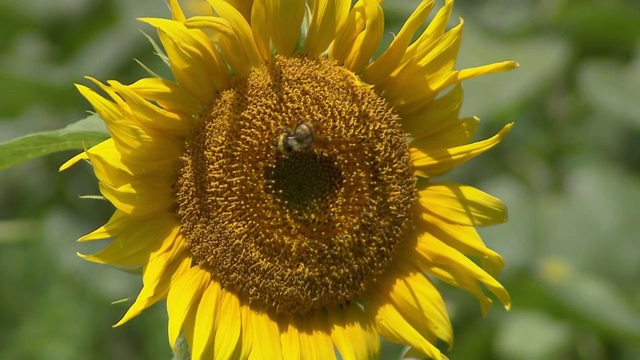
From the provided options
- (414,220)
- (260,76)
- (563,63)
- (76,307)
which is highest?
(260,76)

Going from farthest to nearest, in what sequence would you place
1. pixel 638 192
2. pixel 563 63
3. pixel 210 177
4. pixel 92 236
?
pixel 638 192 < pixel 563 63 < pixel 210 177 < pixel 92 236

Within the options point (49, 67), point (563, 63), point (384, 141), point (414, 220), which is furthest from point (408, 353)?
point (49, 67)

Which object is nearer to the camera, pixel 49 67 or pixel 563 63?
pixel 563 63

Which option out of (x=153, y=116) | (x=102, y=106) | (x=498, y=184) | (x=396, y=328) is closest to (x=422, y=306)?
(x=396, y=328)

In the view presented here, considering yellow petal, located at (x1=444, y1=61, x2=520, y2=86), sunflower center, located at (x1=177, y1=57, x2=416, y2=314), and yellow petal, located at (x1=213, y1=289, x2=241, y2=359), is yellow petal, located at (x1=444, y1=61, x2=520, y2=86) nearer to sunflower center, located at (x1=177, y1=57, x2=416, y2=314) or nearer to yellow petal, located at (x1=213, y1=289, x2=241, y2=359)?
sunflower center, located at (x1=177, y1=57, x2=416, y2=314)

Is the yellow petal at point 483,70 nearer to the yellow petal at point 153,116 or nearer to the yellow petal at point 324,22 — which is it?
the yellow petal at point 324,22

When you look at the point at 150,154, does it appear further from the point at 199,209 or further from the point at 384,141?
the point at 384,141

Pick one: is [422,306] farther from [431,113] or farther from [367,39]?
[367,39]

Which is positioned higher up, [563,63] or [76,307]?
[563,63]
